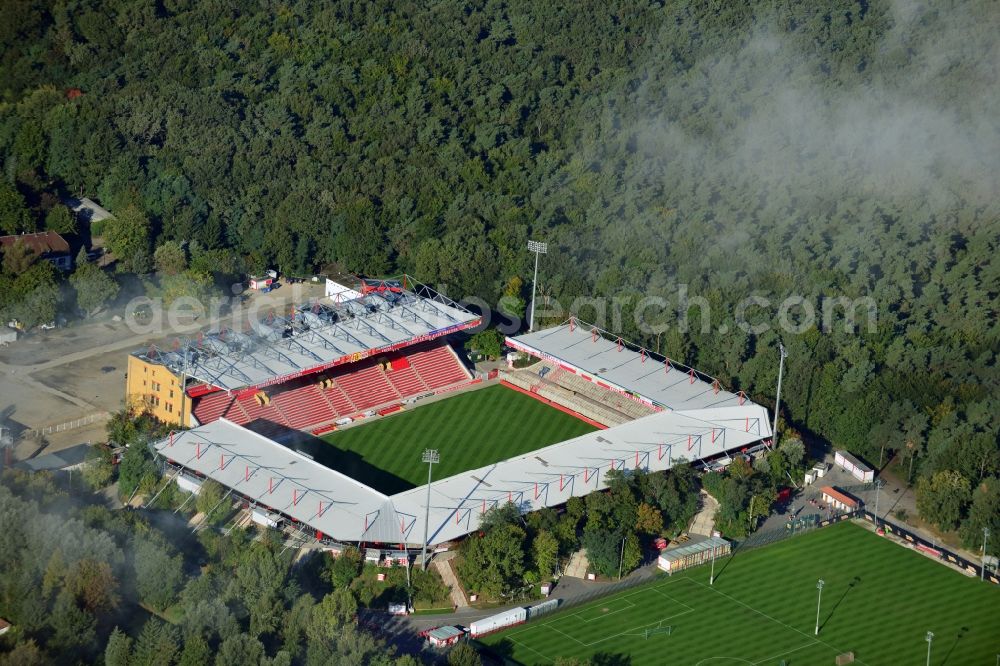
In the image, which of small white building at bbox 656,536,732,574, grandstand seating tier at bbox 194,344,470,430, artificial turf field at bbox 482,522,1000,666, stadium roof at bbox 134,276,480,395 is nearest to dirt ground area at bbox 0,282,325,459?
stadium roof at bbox 134,276,480,395

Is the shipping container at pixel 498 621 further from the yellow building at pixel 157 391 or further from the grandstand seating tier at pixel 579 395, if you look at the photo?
the yellow building at pixel 157 391

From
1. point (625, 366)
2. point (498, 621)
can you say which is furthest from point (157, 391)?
point (625, 366)

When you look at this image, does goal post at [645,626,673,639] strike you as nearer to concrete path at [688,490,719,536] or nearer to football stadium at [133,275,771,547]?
concrete path at [688,490,719,536]

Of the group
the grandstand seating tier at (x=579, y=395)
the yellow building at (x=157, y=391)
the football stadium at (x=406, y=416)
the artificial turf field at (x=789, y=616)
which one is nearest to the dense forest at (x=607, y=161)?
the artificial turf field at (x=789, y=616)

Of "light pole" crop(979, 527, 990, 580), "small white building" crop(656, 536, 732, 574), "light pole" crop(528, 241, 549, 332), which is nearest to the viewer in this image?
"small white building" crop(656, 536, 732, 574)

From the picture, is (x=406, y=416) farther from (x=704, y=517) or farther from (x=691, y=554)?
(x=691, y=554)
